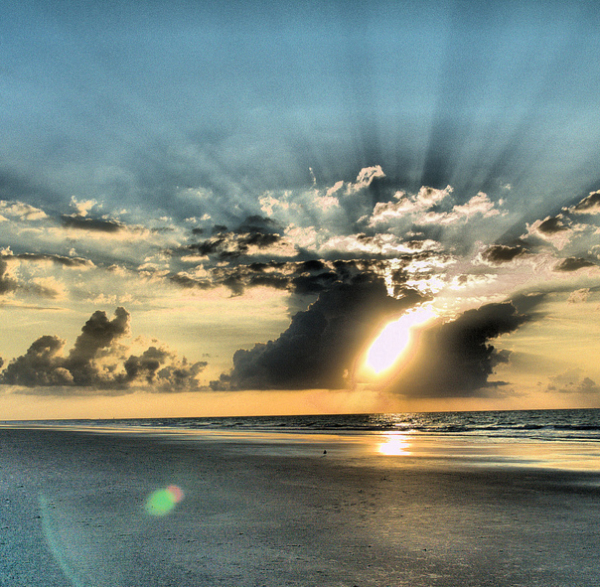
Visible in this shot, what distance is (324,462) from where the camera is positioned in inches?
869

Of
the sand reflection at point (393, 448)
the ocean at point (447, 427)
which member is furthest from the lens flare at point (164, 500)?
the ocean at point (447, 427)

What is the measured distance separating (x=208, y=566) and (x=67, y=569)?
1992 millimetres

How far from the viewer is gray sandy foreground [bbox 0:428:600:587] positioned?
702 cm

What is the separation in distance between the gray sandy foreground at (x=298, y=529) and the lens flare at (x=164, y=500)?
219 mm

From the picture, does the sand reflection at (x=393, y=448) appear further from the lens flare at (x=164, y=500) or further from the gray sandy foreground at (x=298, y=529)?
the lens flare at (x=164, y=500)

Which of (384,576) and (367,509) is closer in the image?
(384,576)

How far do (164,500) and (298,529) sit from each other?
4.40 meters

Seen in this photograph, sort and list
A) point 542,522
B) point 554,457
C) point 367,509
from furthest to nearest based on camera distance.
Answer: point 554,457 → point 367,509 → point 542,522

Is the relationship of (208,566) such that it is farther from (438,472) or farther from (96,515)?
(438,472)

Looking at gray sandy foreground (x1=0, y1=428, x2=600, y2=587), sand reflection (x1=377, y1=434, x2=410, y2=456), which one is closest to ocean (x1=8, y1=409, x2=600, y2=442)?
sand reflection (x1=377, y1=434, x2=410, y2=456)

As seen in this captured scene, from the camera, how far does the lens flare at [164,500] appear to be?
1117cm

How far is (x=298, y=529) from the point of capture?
379 inches

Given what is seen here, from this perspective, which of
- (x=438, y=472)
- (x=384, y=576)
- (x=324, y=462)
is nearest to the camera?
(x=384, y=576)

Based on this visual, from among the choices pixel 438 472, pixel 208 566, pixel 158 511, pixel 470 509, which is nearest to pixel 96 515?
pixel 158 511
